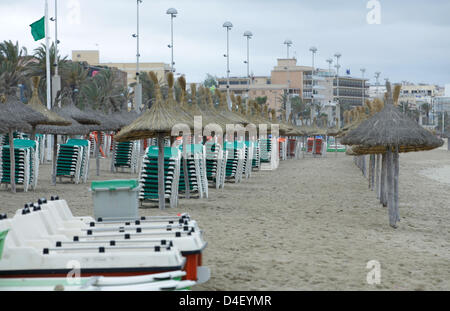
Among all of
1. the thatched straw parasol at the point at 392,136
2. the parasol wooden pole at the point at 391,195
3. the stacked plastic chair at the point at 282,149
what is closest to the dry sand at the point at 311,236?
the parasol wooden pole at the point at 391,195

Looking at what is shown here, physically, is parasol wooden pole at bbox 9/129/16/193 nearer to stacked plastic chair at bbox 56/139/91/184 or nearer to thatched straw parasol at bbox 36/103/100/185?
thatched straw parasol at bbox 36/103/100/185

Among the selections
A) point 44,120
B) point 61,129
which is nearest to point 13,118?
point 44,120

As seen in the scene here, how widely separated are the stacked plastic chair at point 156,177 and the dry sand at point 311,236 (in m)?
0.50

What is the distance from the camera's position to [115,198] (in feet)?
25.7

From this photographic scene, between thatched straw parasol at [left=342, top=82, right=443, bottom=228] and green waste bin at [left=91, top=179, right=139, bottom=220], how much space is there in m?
4.74

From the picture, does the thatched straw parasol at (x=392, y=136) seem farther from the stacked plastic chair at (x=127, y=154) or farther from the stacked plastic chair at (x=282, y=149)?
the stacked plastic chair at (x=282, y=149)

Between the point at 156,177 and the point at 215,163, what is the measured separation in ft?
15.9

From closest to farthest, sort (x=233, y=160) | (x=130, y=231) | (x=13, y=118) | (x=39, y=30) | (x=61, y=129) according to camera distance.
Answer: (x=130, y=231) → (x=13, y=118) → (x=61, y=129) → (x=233, y=160) → (x=39, y=30)

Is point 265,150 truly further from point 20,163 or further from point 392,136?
point 392,136

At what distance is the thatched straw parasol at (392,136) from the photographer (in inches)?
445

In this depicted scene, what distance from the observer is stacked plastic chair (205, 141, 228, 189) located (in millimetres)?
18109

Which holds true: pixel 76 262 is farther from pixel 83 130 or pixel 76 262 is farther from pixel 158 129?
pixel 83 130

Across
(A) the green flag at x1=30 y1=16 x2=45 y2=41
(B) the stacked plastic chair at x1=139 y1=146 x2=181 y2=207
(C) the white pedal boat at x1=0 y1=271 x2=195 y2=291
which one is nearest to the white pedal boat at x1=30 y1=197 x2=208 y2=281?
(C) the white pedal boat at x1=0 y1=271 x2=195 y2=291
